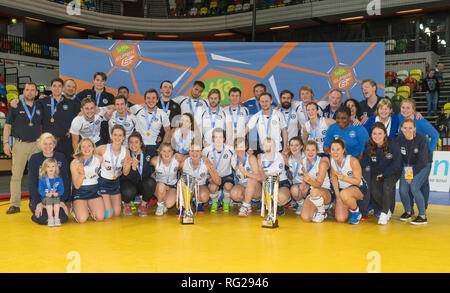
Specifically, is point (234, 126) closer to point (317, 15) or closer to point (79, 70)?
point (79, 70)

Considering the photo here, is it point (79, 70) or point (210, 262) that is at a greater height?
point (79, 70)

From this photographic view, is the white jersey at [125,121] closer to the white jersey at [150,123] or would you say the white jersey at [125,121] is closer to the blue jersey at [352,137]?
the white jersey at [150,123]

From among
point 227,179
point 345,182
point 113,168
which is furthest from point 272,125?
point 113,168

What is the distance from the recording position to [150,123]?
643 centimetres

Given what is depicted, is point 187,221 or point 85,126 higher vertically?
point 85,126

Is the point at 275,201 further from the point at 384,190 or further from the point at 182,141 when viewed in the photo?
the point at 182,141

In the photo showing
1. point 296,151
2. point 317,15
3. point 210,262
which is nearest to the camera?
point 210,262

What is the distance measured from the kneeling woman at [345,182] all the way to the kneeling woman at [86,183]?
3.16m

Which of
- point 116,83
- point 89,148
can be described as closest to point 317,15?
point 116,83

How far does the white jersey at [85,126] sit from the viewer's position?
602cm

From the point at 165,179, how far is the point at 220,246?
2.18 m

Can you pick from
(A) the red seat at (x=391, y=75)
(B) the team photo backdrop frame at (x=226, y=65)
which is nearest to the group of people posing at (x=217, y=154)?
(B) the team photo backdrop frame at (x=226, y=65)

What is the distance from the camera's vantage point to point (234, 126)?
21.7ft

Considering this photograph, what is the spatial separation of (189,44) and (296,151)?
3.57m
